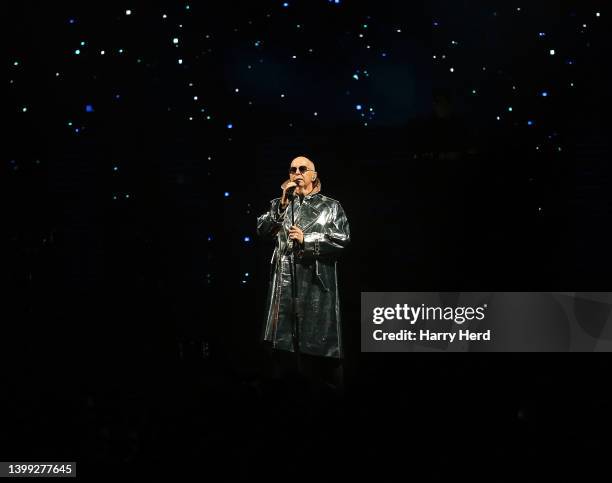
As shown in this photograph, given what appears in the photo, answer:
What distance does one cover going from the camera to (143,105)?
452 cm

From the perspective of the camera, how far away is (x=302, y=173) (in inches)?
148

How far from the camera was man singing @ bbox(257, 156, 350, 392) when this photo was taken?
3.65m

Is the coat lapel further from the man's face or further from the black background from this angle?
the black background

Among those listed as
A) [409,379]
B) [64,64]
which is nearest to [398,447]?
[409,379]

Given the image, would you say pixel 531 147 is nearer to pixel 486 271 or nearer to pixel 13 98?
pixel 486 271

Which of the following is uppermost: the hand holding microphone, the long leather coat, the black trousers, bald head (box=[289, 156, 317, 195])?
bald head (box=[289, 156, 317, 195])

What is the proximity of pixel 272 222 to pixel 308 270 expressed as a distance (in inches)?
12.7

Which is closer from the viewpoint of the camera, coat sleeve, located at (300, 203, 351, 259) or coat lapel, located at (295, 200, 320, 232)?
Result: coat sleeve, located at (300, 203, 351, 259)

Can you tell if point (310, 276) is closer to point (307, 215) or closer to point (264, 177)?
point (307, 215)

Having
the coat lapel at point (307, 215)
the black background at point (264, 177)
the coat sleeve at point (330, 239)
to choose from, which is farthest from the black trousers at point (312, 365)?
the coat lapel at point (307, 215)

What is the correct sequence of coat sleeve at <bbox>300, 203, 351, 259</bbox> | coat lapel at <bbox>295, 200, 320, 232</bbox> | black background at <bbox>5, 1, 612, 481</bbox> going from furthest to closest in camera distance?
1. black background at <bbox>5, 1, 612, 481</bbox>
2. coat lapel at <bbox>295, 200, 320, 232</bbox>
3. coat sleeve at <bbox>300, 203, 351, 259</bbox>

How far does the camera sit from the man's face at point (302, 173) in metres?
3.76

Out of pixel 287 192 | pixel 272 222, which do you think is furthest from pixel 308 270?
pixel 287 192

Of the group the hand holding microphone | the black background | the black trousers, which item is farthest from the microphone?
the black trousers
